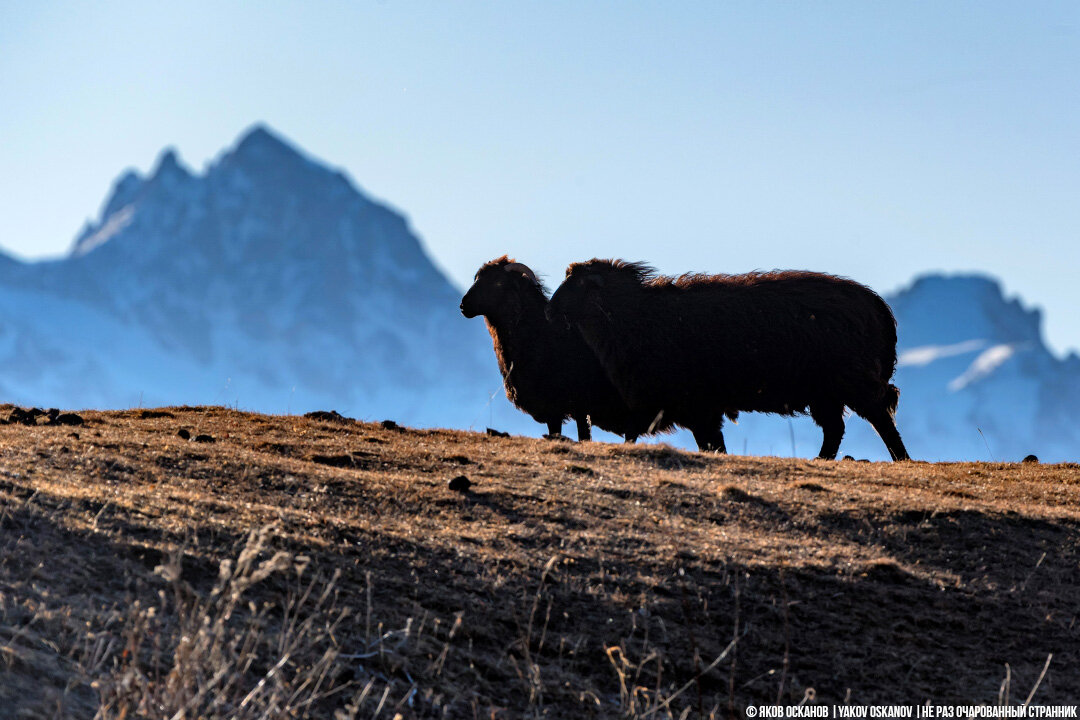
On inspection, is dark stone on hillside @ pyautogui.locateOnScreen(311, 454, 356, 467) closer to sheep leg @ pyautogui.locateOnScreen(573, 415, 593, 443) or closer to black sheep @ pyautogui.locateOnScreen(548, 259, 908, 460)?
black sheep @ pyautogui.locateOnScreen(548, 259, 908, 460)

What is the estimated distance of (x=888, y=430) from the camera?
566 inches

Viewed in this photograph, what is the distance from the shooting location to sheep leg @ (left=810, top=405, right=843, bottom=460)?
14219 mm

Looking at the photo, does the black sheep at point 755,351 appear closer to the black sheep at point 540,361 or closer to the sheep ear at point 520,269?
the black sheep at point 540,361

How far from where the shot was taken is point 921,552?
26.3 feet

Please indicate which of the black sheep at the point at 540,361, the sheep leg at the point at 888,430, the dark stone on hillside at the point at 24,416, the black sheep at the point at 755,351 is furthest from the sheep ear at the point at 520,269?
the dark stone on hillside at the point at 24,416

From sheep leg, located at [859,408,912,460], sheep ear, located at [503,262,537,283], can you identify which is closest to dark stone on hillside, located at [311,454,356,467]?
sheep leg, located at [859,408,912,460]

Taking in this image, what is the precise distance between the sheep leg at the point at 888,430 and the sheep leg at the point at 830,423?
29 cm

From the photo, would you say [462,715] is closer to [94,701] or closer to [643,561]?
[94,701]

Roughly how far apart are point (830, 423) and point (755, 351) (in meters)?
1.34

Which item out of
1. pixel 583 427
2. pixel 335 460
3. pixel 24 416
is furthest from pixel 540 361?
pixel 24 416

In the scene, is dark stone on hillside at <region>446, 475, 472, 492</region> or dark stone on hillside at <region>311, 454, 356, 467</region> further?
dark stone on hillside at <region>311, 454, 356, 467</region>

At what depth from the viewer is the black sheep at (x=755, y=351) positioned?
14078 millimetres

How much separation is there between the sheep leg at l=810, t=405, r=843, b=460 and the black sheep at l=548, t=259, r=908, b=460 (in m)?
0.01

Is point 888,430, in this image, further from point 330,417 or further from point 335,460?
point 335,460
